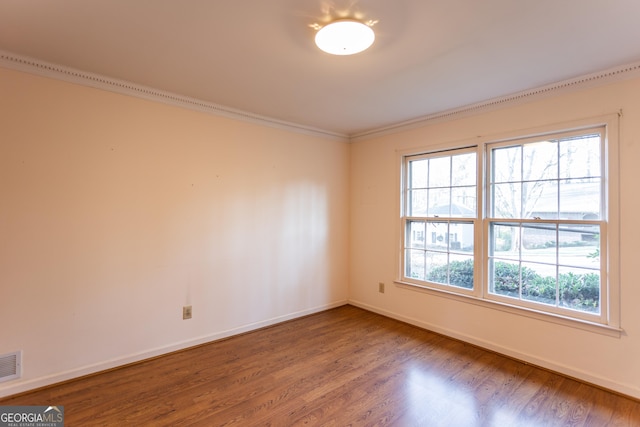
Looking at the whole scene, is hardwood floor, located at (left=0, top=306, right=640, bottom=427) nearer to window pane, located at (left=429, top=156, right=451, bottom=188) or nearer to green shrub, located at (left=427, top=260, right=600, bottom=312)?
green shrub, located at (left=427, top=260, right=600, bottom=312)

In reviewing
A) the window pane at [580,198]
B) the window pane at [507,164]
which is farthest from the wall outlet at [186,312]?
the window pane at [580,198]

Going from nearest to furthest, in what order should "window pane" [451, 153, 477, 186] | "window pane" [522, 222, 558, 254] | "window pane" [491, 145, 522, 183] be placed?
"window pane" [522, 222, 558, 254]
"window pane" [491, 145, 522, 183]
"window pane" [451, 153, 477, 186]

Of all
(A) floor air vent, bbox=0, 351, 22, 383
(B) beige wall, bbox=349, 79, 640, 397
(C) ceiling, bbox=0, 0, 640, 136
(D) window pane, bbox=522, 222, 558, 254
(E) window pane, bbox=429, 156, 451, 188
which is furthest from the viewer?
(E) window pane, bbox=429, 156, 451, 188

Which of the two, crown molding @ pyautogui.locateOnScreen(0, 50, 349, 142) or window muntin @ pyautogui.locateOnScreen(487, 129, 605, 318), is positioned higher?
crown molding @ pyautogui.locateOnScreen(0, 50, 349, 142)

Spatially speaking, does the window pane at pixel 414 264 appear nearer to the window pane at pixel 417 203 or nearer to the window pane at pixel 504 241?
the window pane at pixel 417 203

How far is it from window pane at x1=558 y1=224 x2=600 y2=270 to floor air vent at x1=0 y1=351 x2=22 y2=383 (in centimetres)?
424

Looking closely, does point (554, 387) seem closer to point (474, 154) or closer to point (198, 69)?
point (474, 154)

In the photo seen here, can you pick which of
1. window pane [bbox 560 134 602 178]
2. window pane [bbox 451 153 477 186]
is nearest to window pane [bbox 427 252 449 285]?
window pane [bbox 451 153 477 186]

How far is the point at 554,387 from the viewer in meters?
2.36

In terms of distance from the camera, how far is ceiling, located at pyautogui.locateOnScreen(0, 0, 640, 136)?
1.65 meters

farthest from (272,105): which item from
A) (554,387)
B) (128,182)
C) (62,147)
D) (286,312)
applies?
(554,387)

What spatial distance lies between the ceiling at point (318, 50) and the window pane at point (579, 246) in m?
1.21

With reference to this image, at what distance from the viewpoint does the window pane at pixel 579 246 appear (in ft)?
8.07

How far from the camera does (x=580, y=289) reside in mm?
2535
